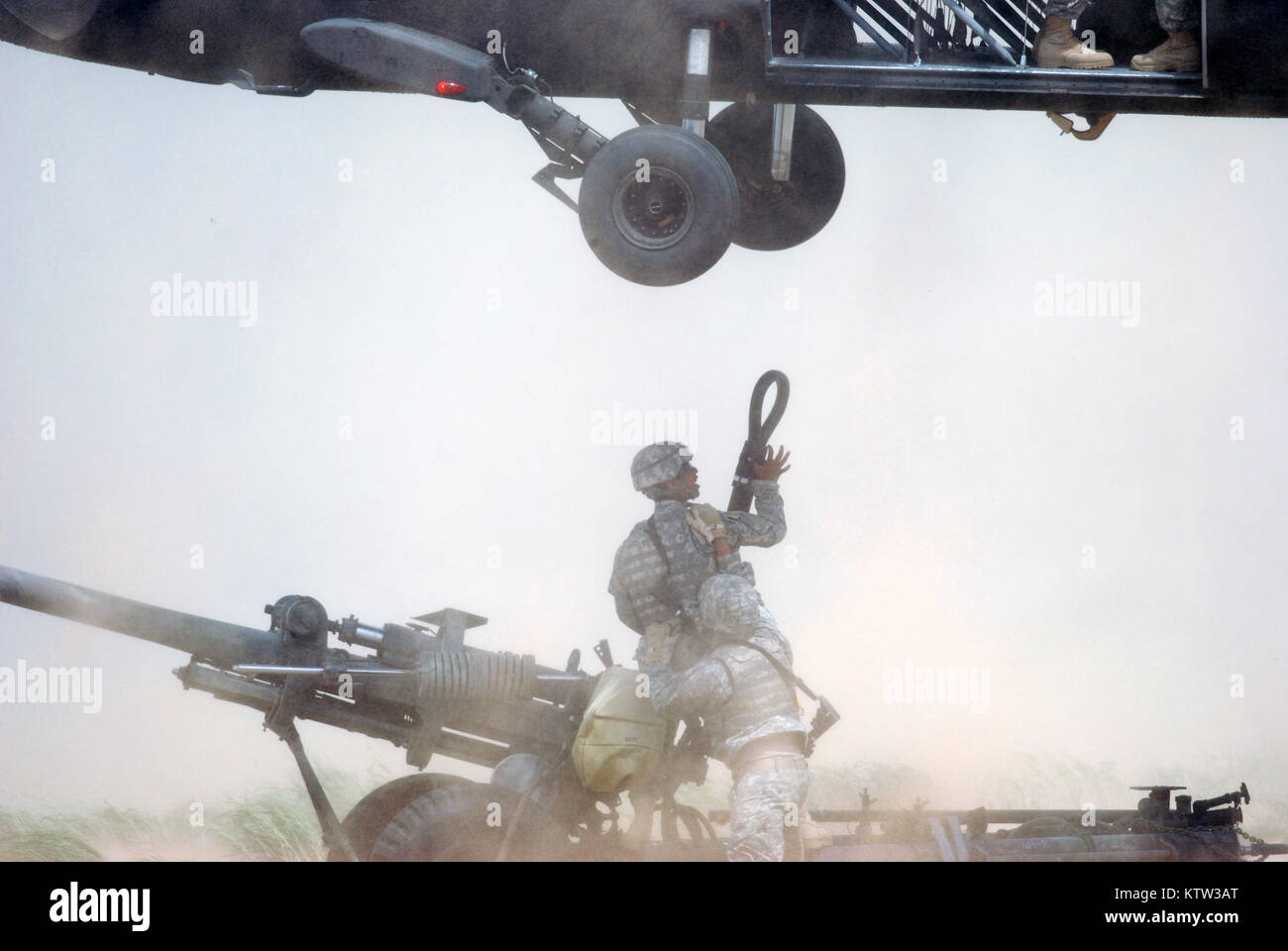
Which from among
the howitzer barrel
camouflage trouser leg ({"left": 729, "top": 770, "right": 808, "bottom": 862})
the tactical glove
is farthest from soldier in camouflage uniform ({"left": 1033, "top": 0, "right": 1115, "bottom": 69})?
the howitzer barrel

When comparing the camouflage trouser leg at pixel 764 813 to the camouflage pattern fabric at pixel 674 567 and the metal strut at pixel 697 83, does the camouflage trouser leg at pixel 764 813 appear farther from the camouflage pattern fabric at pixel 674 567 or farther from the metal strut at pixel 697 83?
the metal strut at pixel 697 83

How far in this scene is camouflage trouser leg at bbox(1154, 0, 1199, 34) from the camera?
23.4ft

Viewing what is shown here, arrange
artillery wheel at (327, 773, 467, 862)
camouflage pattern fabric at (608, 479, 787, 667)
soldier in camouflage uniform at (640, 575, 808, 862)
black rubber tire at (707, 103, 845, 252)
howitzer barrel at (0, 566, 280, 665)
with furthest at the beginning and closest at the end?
black rubber tire at (707, 103, 845, 252) → camouflage pattern fabric at (608, 479, 787, 667) → artillery wheel at (327, 773, 467, 862) → howitzer barrel at (0, 566, 280, 665) → soldier in camouflage uniform at (640, 575, 808, 862)

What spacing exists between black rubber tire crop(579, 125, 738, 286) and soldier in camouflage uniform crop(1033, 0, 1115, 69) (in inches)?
64.2

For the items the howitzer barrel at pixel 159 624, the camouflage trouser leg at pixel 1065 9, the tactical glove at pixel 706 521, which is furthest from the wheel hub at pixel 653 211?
the howitzer barrel at pixel 159 624

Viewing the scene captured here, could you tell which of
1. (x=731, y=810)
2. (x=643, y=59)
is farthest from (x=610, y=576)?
(x=643, y=59)

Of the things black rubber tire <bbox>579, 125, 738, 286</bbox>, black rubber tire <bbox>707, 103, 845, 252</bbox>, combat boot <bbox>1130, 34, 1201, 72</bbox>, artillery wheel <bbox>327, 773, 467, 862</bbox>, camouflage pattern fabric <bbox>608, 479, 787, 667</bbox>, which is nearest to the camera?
black rubber tire <bbox>579, 125, 738, 286</bbox>

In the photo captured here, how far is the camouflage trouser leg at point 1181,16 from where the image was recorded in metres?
7.13

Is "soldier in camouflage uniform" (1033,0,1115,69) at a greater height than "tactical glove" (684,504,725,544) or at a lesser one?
greater

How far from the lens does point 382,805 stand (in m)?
7.40

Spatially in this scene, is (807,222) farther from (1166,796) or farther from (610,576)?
(1166,796)

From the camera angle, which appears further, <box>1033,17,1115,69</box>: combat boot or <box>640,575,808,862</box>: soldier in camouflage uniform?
<box>1033,17,1115,69</box>: combat boot

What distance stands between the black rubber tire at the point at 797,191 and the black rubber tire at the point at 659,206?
1.54 m

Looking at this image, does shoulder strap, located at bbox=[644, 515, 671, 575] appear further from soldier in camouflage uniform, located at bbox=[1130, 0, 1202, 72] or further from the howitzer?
soldier in camouflage uniform, located at bbox=[1130, 0, 1202, 72]
